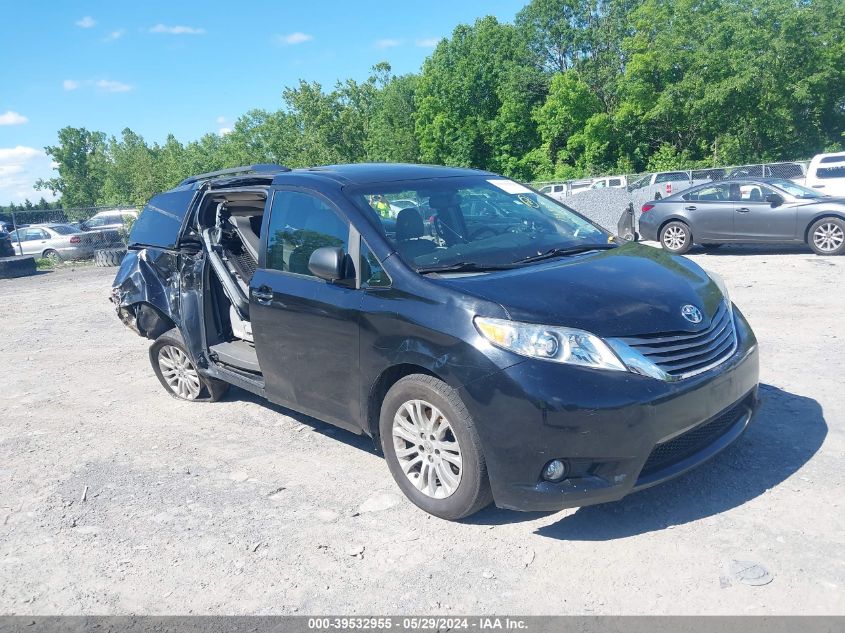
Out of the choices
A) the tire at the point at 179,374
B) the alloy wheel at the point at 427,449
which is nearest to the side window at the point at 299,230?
the alloy wheel at the point at 427,449

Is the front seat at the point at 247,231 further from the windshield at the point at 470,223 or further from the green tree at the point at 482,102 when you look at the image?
the green tree at the point at 482,102

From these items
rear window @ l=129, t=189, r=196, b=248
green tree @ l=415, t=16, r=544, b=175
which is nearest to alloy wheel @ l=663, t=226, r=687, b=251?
rear window @ l=129, t=189, r=196, b=248

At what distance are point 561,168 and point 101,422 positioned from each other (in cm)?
4785

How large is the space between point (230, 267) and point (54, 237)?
80.6 feet

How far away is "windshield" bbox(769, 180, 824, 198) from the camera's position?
1321 centimetres

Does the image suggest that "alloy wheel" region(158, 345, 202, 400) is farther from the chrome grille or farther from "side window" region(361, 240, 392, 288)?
the chrome grille

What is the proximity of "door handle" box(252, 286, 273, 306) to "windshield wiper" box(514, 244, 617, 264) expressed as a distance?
66.8 inches

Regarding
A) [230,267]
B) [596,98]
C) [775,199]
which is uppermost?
[596,98]

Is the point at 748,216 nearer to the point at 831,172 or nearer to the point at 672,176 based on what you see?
the point at 831,172

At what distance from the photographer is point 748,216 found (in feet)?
44.5

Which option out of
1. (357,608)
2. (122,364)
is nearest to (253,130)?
(122,364)

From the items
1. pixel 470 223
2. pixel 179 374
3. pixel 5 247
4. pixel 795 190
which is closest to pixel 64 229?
pixel 5 247

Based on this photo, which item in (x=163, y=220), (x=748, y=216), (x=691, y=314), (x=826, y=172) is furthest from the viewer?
(x=826, y=172)

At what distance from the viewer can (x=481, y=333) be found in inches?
136
